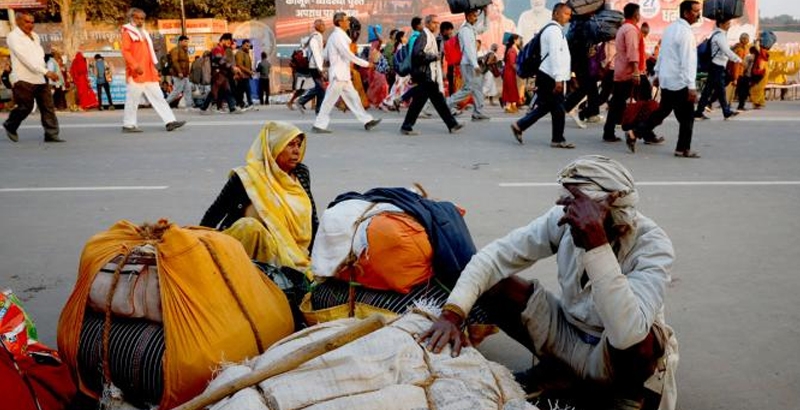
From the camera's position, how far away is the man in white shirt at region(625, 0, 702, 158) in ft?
26.7

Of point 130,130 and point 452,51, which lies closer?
point 130,130

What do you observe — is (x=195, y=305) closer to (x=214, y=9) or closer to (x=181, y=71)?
(x=181, y=71)

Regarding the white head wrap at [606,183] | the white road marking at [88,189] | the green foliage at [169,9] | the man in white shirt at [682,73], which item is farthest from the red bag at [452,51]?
the green foliage at [169,9]

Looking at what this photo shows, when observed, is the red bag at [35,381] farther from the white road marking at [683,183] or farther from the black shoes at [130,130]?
the black shoes at [130,130]

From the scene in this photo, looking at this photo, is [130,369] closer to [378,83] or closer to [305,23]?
[378,83]

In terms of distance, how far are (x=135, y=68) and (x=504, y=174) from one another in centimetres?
635

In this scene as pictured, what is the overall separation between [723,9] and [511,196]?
18.3 ft

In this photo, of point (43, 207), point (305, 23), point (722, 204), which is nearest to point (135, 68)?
point (43, 207)

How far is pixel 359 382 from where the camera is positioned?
220 cm

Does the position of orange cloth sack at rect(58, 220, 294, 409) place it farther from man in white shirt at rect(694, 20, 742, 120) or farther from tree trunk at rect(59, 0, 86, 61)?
tree trunk at rect(59, 0, 86, 61)

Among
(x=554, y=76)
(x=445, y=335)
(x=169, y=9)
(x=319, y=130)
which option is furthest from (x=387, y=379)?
(x=169, y=9)

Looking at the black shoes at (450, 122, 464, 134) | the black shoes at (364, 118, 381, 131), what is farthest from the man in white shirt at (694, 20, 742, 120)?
the black shoes at (364, 118, 381, 131)

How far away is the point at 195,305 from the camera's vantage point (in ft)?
9.03

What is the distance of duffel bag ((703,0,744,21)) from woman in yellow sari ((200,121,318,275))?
26.0 ft
